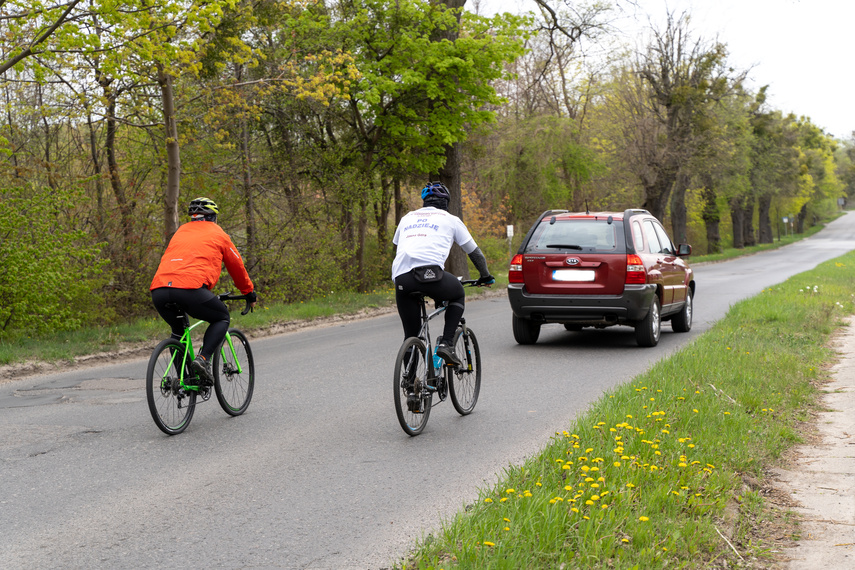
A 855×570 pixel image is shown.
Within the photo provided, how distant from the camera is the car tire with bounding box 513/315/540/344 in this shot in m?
12.1

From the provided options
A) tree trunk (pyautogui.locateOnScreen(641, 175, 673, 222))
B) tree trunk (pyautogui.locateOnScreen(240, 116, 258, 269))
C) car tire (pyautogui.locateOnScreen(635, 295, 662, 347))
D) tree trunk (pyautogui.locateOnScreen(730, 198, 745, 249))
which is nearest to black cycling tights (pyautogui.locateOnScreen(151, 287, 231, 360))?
car tire (pyautogui.locateOnScreen(635, 295, 662, 347))

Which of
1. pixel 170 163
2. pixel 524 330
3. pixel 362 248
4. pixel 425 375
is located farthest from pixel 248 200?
pixel 425 375

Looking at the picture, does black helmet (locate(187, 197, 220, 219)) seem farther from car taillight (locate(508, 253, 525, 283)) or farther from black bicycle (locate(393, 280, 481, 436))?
car taillight (locate(508, 253, 525, 283))

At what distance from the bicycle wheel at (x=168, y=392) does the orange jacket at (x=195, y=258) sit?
1.65ft

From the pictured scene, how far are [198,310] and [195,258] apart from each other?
42 cm

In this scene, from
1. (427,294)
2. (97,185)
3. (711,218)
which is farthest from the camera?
(711,218)

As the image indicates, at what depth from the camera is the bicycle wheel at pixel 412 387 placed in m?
6.31

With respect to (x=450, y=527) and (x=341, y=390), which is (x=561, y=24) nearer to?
(x=341, y=390)

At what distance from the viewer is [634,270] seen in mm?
11234

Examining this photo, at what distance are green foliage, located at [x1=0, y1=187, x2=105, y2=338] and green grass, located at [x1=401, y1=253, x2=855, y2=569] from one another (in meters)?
8.29

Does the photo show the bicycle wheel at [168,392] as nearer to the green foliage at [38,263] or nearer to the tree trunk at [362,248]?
the green foliage at [38,263]

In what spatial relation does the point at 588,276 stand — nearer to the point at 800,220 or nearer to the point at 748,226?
the point at 748,226

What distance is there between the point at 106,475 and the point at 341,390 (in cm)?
341

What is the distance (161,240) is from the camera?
15.5m
